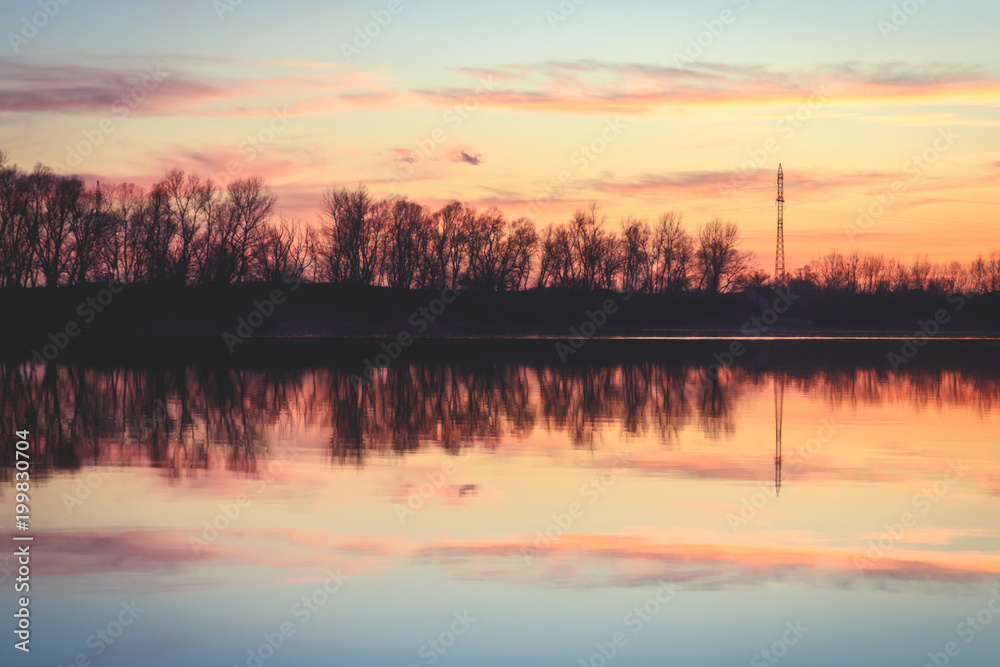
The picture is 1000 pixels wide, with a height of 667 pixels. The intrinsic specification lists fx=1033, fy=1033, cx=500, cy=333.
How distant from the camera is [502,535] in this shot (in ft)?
38.6

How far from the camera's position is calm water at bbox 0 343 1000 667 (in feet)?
27.9

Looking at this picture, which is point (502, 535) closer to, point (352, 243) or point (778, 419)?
point (778, 419)

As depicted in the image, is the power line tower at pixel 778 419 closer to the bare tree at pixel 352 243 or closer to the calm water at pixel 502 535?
the calm water at pixel 502 535

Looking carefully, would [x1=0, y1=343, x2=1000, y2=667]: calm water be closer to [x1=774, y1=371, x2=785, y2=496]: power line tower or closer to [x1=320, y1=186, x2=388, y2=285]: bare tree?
[x1=774, y1=371, x2=785, y2=496]: power line tower

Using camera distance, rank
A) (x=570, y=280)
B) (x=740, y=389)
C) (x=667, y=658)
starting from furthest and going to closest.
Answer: (x=570, y=280) < (x=740, y=389) < (x=667, y=658)

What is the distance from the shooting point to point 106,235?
100625 mm

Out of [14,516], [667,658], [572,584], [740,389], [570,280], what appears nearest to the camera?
[667,658]

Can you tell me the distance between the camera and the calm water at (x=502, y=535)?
851cm

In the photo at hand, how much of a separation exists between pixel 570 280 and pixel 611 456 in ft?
372

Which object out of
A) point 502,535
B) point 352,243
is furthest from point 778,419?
point 352,243

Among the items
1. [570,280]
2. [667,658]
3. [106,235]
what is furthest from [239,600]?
[570,280]

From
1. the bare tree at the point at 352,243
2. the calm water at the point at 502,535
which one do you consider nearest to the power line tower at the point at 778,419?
the calm water at the point at 502,535

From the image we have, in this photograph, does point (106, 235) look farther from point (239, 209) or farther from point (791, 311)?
point (791, 311)

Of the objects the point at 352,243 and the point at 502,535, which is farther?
the point at 352,243
